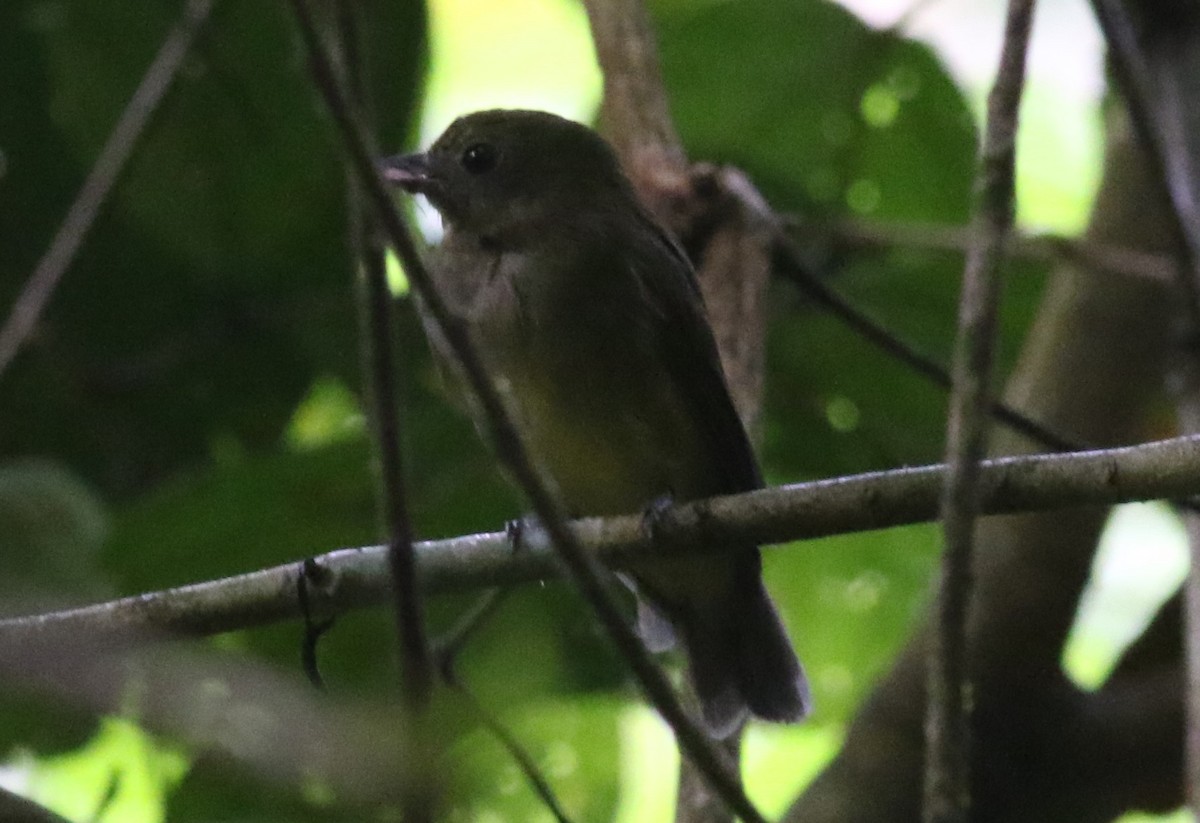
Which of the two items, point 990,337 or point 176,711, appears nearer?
point 990,337

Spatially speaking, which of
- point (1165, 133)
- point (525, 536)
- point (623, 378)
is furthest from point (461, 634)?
point (1165, 133)

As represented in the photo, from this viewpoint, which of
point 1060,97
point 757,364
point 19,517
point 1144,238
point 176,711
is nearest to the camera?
point 176,711

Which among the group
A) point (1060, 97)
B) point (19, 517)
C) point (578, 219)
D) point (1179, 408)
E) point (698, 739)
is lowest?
point (698, 739)

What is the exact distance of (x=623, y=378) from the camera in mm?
3355

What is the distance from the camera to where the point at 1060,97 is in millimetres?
5113

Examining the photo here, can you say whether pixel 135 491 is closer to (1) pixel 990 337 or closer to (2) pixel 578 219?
(2) pixel 578 219

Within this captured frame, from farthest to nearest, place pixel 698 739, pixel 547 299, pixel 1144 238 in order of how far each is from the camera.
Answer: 1. pixel 1144 238
2. pixel 547 299
3. pixel 698 739

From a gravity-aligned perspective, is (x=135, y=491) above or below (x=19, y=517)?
above

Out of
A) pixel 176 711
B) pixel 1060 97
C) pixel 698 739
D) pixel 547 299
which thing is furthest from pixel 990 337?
pixel 1060 97

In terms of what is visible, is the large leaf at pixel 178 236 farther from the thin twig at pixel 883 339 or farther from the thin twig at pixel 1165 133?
the thin twig at pixel 1165 133

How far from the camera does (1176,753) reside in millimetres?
3605

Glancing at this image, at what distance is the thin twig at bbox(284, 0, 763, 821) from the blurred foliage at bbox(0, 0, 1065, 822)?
77.9 inches

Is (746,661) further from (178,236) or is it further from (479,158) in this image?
(178,236)

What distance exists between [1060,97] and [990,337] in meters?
3.90
